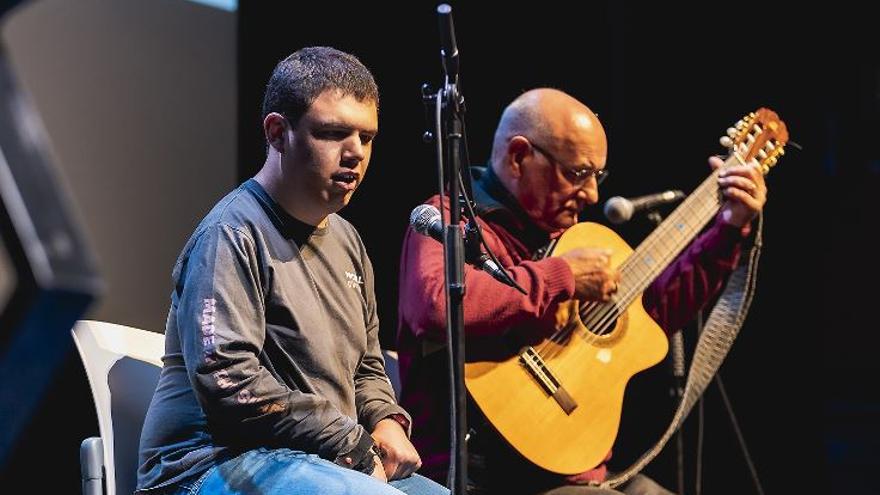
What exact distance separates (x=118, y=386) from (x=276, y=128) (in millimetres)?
651

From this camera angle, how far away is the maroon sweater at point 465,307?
2.72 m

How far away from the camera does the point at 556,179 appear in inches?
121

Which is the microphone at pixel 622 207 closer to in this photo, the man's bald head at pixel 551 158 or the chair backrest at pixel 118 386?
the man's bald head at pixel 551 158

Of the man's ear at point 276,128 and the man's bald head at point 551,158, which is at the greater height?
the man's ear at point 276,128

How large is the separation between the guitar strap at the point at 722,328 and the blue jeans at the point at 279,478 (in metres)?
1.60

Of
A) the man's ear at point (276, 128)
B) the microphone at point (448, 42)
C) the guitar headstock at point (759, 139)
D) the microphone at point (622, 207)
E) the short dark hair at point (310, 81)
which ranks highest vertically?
the microphone at point (448, 42)

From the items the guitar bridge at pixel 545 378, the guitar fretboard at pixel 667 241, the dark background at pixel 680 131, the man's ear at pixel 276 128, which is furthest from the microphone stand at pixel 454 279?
the dark background at pixel 680 131

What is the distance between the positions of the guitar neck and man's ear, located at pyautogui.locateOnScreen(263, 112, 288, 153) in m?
1.28

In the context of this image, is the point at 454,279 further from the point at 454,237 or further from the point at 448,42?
the point at 448,42

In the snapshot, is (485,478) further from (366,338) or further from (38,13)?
(38,13)

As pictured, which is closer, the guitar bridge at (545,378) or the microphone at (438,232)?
the microphone at (438,232)

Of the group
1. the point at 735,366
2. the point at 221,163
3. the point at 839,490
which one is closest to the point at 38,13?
the point at 221,163

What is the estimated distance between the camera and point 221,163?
343 cm

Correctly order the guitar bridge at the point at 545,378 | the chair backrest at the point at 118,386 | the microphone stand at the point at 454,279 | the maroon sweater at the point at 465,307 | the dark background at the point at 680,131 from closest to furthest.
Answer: the microphone stand at the point at 454,279
the chair backrest at the point at 118,386
the maroon sweater at the point at 465,307
the guitar bridge at the point at 545,378
the dark background at the point at 680,131
